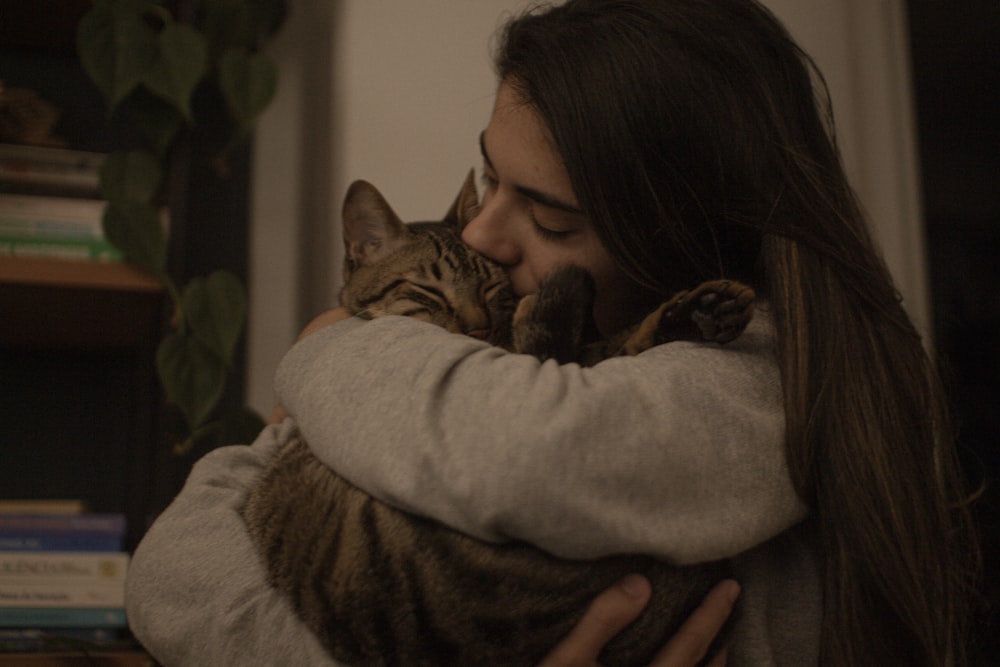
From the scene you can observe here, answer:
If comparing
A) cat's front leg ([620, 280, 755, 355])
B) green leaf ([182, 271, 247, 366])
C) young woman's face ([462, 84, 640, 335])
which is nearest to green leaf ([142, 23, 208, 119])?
green leaf ([182, 271, 247, 366])

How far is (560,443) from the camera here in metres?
0.71

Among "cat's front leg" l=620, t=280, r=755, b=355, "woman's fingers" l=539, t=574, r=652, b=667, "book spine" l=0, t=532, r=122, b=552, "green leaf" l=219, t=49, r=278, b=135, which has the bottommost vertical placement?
"book spine" l=0, t=532, r=122, b=552

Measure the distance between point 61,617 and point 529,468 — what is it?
126 cm

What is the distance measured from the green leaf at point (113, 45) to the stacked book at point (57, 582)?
0.85 meters

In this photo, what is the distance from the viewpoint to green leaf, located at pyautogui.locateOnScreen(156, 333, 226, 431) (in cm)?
157

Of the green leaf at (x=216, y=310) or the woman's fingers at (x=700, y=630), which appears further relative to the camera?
the green leaf at (x=216, y=310)

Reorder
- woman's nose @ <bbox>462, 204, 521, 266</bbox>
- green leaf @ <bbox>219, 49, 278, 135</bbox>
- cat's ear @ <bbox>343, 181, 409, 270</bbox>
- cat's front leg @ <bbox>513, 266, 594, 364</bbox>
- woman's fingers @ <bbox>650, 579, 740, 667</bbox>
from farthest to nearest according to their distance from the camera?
green leaf @ <bbox>219, 49, 278, 135</bbox> < cat's ear @ <bbox>343, 181, 409, 270</bbox> < woman's nose @ <bbox>462, 204, 521, 266</bbox> < cat's front leg @ <bbox>513, 266, 594, 364</bbox> < woman's fingers @ <bbox>650, 579, 740, 667</bbox>

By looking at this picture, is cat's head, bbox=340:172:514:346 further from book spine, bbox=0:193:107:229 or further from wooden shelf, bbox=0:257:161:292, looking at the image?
book spine, bbox=0:193:107:229

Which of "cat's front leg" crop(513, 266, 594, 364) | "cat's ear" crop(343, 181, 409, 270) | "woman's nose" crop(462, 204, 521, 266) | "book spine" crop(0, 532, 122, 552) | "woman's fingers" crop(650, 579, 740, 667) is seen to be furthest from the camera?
"book spine" crop(0, 532, 122, 552)

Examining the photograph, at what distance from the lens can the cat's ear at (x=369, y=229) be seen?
139cm

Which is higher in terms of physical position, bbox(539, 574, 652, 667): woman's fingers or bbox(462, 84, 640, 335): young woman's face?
bbox(462, 84, 640, 335): young woman's face

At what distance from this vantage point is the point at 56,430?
190 centimetres

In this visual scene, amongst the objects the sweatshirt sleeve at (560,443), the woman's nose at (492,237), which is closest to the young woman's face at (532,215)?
the woman's nose at (492,237)

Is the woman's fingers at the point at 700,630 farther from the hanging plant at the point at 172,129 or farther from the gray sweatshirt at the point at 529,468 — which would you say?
the hanging plant at the point at 172,129
